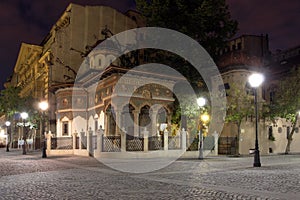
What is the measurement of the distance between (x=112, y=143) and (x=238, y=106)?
37.6 ft

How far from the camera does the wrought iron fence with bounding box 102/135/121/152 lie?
77.5 ft

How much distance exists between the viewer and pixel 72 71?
42.3 metres

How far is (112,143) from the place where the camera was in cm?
2373

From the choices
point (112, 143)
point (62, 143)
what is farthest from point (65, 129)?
point (112, 143)

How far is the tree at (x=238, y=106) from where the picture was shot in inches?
1096

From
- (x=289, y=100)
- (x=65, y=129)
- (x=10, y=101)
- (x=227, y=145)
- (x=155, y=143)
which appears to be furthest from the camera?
(x=10, y=101)

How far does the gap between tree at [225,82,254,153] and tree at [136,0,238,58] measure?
4655 mm

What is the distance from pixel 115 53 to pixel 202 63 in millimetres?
11015

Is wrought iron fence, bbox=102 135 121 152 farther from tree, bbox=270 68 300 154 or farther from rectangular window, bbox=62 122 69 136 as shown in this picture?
tree, bbox=270 68 300 154

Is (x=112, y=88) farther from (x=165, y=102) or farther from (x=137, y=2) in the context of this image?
(x=137, y=2)

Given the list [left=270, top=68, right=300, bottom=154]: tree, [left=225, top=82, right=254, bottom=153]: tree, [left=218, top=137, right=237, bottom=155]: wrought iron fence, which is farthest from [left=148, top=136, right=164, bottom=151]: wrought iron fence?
[left=270, top=68, right=300, bottom=154]: tree

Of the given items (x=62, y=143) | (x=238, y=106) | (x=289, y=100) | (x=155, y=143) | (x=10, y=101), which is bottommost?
(x=62, y=143)

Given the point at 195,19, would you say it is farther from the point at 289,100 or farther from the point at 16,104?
the point at 16,104

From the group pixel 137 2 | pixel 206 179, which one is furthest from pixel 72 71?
pixel 206 179
